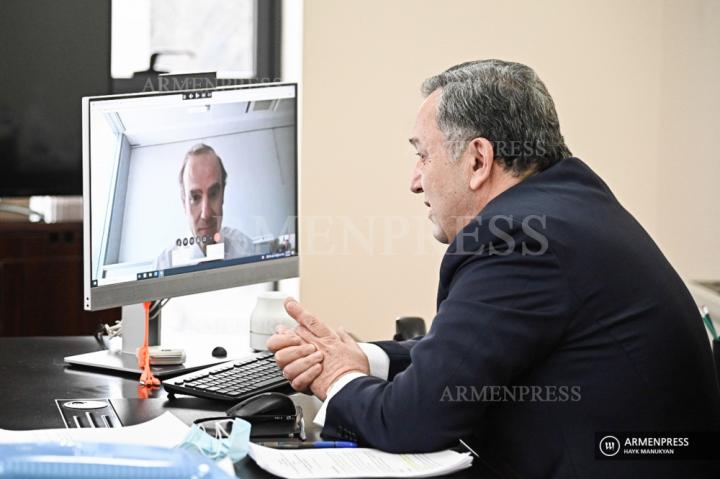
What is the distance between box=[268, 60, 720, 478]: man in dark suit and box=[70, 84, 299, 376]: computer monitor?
49 cm

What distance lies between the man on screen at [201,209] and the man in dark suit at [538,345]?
0.49 meters

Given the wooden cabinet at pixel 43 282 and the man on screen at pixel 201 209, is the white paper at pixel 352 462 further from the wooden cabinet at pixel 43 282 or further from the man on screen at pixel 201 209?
the wooden cabinet at pixel 43 282

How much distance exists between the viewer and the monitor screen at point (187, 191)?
1988mm

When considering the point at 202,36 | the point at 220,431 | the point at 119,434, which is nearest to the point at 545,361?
the point at 220,431

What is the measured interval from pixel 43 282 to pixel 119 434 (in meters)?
2.08

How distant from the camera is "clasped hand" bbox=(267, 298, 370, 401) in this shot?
69.5 inches

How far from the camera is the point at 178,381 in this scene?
189 centimetres

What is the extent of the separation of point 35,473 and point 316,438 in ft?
2.60

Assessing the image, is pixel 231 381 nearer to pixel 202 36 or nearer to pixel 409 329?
pixel 409 329

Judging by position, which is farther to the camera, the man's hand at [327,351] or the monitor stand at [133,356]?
the monitor stand at [133,356]

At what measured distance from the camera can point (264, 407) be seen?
1.69 m

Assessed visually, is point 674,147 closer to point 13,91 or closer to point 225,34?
point 225,34

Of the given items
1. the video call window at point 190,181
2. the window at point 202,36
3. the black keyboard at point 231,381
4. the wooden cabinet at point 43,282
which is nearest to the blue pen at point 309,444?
the black keyboard at point 231,381

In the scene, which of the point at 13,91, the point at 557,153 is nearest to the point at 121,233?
the point at 557,153
